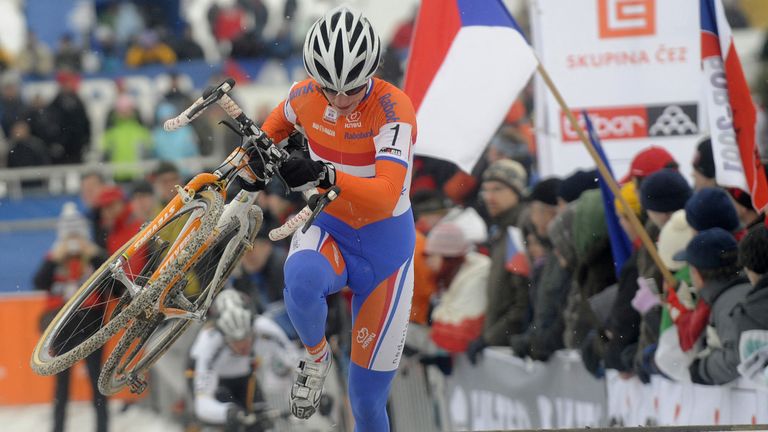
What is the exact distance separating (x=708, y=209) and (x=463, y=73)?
2.34 m

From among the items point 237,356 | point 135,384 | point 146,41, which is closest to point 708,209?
point 135,384

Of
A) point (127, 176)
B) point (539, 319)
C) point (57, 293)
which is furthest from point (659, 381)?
point (127, 176)

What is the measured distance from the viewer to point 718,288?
8148 mm

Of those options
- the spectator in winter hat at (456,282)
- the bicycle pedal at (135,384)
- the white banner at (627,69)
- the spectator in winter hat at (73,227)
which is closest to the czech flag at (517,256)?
the spectator in winter hat at (456,282)

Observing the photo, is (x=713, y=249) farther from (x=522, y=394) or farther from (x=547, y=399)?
(x=522, y=394)

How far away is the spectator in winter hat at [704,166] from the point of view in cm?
902

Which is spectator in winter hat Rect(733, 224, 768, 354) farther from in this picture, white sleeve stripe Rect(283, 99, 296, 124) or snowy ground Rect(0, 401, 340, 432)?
snowy ground Rect(0, 401, 340, 432)

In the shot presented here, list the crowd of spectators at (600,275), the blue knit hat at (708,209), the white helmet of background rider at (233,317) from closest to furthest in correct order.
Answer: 1. the crowd of spectators at (600,275)
2. the blue knit hat at (708,209)
3. the white helmet of background rider at (233,317)

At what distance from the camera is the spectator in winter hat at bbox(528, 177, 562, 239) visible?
9.84 m

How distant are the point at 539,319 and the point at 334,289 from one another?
283 centimetres

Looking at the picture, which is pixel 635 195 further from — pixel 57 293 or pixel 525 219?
pixel 57 293

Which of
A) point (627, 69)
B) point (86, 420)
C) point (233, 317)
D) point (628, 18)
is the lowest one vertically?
point (86, 420)

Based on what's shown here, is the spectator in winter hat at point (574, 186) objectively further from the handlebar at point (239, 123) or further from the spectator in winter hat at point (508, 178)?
the handlebar at point (239, 123)

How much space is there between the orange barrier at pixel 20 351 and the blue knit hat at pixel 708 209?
20.5 feet
